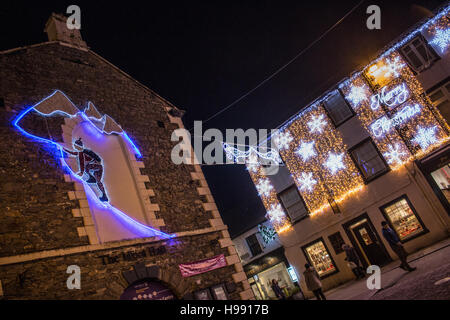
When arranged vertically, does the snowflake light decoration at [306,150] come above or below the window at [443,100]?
above

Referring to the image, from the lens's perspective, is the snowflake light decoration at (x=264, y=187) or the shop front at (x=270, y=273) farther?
the shop front at (x=270, y=273)

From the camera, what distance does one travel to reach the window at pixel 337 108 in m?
17.7

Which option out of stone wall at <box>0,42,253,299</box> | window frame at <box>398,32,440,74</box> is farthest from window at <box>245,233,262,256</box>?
window frame at <box>398,32,440,74</box>

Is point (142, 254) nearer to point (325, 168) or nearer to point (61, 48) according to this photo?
point (61, 48)

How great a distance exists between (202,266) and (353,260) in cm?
857

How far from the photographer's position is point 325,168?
18.0 meters

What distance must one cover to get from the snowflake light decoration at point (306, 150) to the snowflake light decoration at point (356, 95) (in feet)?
9.92

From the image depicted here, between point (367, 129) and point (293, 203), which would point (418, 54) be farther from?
point (293, 203)

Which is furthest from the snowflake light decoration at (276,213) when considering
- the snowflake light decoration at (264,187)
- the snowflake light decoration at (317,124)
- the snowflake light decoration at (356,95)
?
the snowflake light decoration at (356,95)

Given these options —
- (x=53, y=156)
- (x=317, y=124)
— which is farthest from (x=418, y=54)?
(x=53, y=156)

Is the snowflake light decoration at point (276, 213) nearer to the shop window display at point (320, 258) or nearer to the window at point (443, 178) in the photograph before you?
the shop window display at point (320, 258)

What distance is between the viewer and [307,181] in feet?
61.7

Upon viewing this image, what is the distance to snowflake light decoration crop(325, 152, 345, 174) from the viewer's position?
57.5 feet

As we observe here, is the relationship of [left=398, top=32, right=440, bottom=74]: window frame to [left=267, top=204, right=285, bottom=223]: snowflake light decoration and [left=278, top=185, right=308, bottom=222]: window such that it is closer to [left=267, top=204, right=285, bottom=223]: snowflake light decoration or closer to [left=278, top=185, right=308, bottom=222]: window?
[left=278, top=185, right=308, bottom=222]: window
